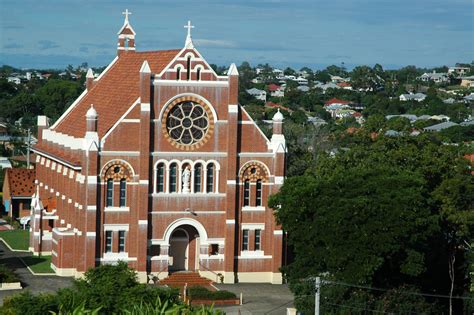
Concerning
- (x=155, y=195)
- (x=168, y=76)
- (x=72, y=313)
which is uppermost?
(x=168, y=76)

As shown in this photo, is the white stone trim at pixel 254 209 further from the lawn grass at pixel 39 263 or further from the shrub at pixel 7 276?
A: the shrub at pixel 7 276

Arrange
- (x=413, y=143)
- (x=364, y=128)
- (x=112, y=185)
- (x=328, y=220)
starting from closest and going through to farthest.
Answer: (x=328, y=220)
(x=112, y=185)
(x=413, y=143)
(x=364, y=128)

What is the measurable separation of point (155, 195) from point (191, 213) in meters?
2.20

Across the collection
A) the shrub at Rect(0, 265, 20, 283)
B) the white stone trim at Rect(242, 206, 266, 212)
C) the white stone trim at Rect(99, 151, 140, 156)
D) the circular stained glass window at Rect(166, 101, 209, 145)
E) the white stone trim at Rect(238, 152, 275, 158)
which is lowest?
the shrub at Rect(0, 265, 20, 283)

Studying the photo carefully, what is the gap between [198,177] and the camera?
223 feet

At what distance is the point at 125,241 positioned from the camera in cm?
6669

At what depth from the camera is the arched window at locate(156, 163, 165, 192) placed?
2645 inches

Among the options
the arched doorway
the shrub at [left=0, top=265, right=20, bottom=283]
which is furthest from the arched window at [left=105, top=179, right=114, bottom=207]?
the shrub at [left=0, top=265, right=20, bottom=283]

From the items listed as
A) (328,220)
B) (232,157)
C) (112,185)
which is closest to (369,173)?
(328,220)

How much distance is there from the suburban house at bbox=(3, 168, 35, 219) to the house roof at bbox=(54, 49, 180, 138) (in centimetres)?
2082

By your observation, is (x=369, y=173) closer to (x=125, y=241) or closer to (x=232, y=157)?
(x=232, y=157)

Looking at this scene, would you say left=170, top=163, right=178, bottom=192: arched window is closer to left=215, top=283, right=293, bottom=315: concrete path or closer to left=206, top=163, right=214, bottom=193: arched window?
left=206, top=163, right=214, bottom=193: arched window

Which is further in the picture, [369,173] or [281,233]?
[281,233]

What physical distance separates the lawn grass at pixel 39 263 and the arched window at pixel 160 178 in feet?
23.9
